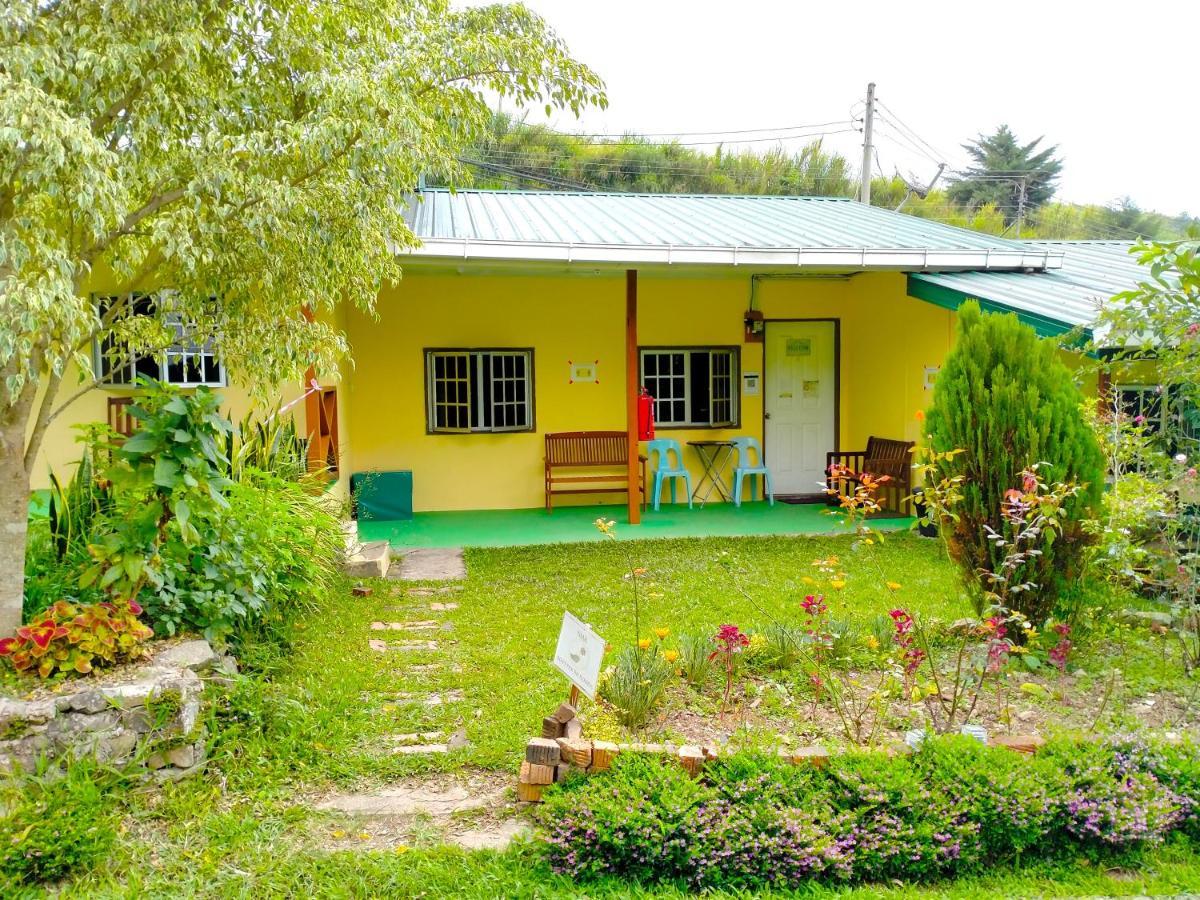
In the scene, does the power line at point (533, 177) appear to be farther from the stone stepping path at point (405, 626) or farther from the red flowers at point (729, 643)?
the red flowers at point (729, 643)

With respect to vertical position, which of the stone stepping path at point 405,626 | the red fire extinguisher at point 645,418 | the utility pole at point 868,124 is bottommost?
the stone stepping path at point 405,626

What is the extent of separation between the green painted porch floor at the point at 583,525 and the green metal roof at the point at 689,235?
244 centimetres

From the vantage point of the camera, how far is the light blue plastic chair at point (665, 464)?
32.3ft

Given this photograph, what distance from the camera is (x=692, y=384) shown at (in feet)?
34.6

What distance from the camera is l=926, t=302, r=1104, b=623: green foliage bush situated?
4.66m

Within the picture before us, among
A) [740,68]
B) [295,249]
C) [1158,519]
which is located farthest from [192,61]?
[740,68]

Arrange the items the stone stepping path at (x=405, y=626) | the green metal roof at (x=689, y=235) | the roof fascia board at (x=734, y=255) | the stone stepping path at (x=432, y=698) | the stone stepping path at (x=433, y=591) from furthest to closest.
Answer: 1. the green metal roof at (x=689, y=235)
2. the roof fascia board at (x=734, y=255)
3. the stone stepping path at (x=433, y=591)
4. the stone stepping path at (x=405, y=626)
5. the stone stepping path at (x=432, y=698)

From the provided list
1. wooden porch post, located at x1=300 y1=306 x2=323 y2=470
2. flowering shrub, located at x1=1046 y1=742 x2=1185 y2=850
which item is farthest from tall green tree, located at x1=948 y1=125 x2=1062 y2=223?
flowering shrub, located at x1=1046 y1=742 x2=1185 y2=850

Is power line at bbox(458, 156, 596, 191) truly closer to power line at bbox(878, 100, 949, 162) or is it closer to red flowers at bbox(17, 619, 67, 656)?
power line at bbox(878, 100, 949, 162)

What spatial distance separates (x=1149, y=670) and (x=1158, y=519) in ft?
2.41

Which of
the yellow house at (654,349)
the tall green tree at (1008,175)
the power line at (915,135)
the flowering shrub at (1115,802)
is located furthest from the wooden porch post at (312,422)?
the tall green tree at (1008,175)

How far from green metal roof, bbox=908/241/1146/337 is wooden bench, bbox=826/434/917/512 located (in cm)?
160

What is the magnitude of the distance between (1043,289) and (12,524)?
797cm

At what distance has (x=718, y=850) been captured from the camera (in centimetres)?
291
